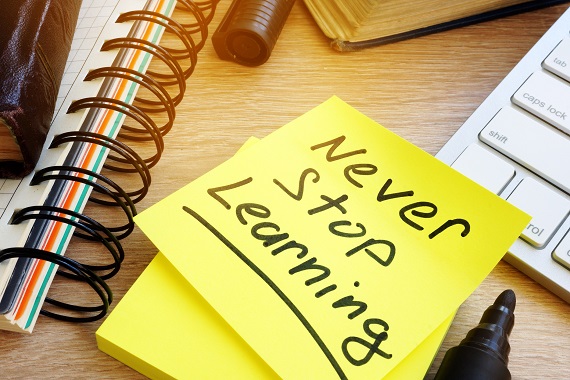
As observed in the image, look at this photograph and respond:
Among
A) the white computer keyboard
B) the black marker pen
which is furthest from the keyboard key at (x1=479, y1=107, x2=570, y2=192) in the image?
the black marker pen

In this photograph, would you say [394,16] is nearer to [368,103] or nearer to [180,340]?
[368,103]

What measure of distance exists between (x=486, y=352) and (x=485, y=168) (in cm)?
16

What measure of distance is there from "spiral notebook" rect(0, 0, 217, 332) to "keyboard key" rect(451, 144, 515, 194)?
240 millimetres

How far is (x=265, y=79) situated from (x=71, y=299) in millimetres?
266

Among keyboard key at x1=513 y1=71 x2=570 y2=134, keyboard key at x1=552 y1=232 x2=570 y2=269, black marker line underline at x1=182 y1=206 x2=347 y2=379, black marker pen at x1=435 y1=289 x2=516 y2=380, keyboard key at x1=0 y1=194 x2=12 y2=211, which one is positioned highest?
keyboard key at x1=513 y1=71 x2=570 y2=134

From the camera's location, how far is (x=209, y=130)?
0.57 m

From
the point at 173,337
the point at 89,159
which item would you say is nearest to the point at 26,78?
the point at 89,159

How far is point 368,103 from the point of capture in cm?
59

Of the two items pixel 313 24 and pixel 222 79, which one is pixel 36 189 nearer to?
pixel 222 79

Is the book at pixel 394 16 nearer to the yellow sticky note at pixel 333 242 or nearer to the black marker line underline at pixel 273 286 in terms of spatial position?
the yellow sticky note at pixel 333 242

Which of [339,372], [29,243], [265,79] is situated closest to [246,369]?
[339,372]

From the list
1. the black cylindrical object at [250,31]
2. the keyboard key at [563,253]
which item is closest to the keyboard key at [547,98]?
the keyboard key at [563,253]

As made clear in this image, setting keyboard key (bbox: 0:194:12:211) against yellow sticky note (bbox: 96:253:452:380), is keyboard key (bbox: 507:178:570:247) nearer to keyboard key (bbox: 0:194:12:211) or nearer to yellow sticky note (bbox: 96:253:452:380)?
yellow sticky note (bbox: 96:253:452:380)

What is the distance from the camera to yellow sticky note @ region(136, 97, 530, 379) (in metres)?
0.42
